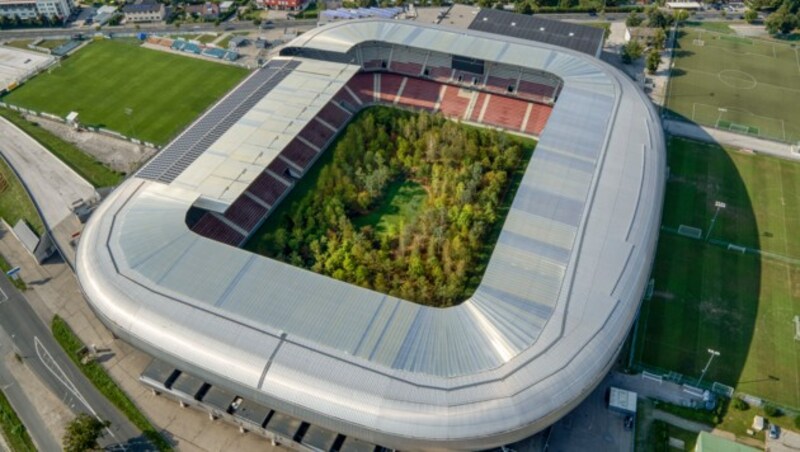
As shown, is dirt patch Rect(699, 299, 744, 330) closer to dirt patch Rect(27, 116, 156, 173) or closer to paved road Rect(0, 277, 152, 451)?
paved road Rect(0, 277, 152, 451)

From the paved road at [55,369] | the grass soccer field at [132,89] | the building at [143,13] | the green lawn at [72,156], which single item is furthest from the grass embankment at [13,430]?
the building at [143,13]

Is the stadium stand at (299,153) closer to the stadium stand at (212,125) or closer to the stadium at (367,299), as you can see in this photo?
the stadium at (367,299)

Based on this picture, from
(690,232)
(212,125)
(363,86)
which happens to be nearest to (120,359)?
(212,125)

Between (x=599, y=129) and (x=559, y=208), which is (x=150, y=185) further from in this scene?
(x=599, y=129)

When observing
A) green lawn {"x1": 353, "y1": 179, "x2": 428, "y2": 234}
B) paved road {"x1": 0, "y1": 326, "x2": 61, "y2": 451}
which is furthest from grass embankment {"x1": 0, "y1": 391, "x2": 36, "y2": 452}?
green lawn {"x1": 353, "y1": 179, "x2": 428, "y2": 234}

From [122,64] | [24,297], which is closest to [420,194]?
[24,297]

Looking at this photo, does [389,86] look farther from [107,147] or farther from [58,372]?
[58,372]
